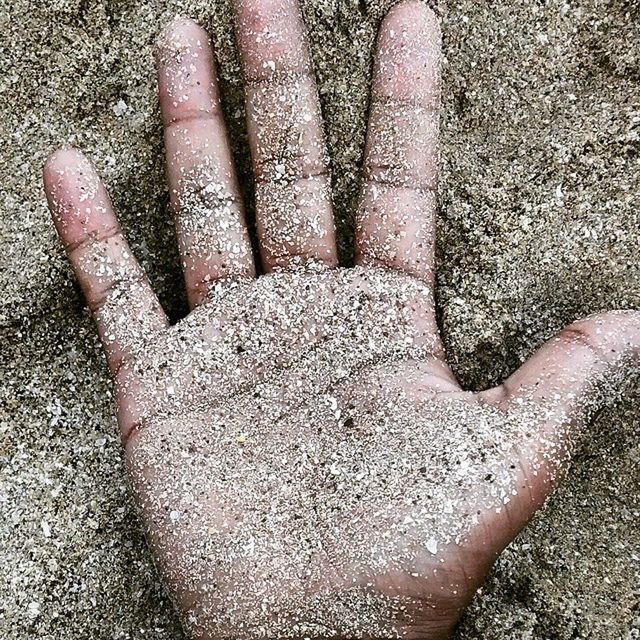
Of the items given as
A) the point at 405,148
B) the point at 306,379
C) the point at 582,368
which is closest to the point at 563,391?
the point at 582,368

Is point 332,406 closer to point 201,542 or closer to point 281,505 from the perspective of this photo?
point 281,505

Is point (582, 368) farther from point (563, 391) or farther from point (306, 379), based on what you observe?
point (306, 379)

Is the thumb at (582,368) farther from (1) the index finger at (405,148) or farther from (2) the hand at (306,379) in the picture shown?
(1) the index finger at (405,148)

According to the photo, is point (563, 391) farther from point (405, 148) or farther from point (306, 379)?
point (405, 148)

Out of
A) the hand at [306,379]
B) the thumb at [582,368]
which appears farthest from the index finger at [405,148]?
the thumb at [582,368]

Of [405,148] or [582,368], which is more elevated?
[405,148]

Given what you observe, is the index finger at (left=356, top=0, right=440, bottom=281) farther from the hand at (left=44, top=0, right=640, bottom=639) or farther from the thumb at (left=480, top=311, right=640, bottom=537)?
the thumb at (left=480, top=311, right=640, bottom=537)

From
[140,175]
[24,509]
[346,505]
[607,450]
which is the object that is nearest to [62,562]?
[24,509]

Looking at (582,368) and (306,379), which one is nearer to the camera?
(582,368)
